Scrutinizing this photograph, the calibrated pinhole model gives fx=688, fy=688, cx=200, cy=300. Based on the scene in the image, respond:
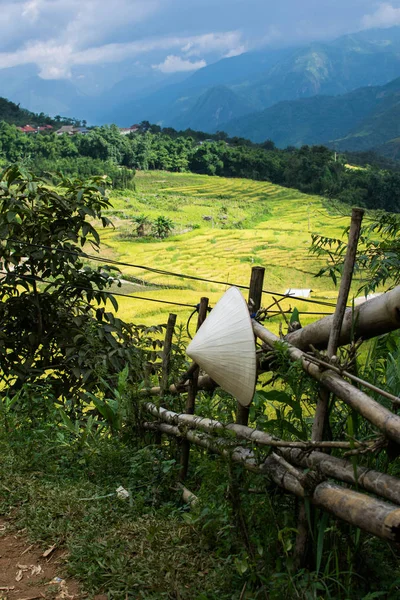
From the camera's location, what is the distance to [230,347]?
188cm

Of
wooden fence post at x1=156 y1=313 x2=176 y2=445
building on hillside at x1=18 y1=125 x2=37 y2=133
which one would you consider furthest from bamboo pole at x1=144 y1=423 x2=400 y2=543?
building on hillside at x1=18 y1=125 x2=37 y2=133

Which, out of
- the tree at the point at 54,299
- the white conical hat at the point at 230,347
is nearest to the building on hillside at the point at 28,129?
the tree at the point at 54,299

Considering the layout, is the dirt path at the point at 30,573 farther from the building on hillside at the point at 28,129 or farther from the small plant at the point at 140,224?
the building on hillside at the point at 28,129

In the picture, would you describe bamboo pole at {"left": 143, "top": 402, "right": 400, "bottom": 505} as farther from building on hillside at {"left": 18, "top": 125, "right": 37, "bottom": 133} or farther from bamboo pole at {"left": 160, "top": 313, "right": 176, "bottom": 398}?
building on hillside at {"left": 18, "top": 125, "right": 37, "bottom": 133}

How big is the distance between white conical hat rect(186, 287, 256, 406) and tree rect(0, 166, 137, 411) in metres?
1.45

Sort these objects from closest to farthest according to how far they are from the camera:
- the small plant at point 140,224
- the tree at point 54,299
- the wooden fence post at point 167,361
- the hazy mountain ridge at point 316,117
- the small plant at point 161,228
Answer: the wooden fence post at point 167,361 → the tree at point 54,299 → the small plant at point 140,224 → the small plant at point 161,228 → the hazy mountain ridge at point 316,117

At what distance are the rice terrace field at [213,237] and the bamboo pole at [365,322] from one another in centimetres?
1473

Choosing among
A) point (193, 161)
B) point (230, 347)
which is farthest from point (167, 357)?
point (193, 161)

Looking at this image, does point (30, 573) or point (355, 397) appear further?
point (30, 573)

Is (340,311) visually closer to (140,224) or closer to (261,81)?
(140,224)

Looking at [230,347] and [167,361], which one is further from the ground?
[230,347]

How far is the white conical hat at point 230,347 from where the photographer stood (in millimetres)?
1821

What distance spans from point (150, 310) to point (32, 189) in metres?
13.5

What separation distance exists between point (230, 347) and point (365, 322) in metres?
0.39
